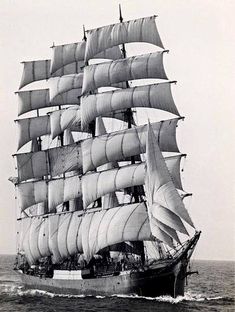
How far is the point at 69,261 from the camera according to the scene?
4106 cm

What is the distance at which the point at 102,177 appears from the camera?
1474 inches

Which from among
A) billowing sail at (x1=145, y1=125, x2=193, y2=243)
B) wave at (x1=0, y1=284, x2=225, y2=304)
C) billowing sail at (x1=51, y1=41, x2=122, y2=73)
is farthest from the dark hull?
billowing sail at (x1=51, y1=41, x2=122, y2=73)

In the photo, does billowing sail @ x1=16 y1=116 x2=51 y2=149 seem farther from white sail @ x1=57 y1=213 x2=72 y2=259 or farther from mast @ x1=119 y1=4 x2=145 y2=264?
mast @ x1=119 y1=4 x2=145 y2=264

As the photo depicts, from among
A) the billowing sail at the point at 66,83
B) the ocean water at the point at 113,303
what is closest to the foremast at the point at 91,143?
the billowing sail at the point at 66,83

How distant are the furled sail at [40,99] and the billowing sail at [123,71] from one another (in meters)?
5.64

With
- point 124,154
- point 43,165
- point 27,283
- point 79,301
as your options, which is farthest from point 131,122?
point 27,283

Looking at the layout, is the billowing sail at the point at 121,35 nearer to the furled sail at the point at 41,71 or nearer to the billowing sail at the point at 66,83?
the billowing sail at the point at 66,83

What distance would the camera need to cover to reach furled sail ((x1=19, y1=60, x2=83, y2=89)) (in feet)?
145

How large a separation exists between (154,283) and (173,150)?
8.19 meters

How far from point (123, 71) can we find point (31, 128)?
10.7m

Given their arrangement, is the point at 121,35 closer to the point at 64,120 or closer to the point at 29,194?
the point at 64,120

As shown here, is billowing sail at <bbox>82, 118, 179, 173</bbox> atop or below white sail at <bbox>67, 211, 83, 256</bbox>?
atop

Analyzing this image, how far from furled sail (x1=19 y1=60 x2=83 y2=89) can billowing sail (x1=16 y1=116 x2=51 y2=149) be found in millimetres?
2680

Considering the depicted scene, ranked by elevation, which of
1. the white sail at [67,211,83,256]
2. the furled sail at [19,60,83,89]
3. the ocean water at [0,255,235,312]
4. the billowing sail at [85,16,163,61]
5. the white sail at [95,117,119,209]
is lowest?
the ocean water at [0,255,235,312]
